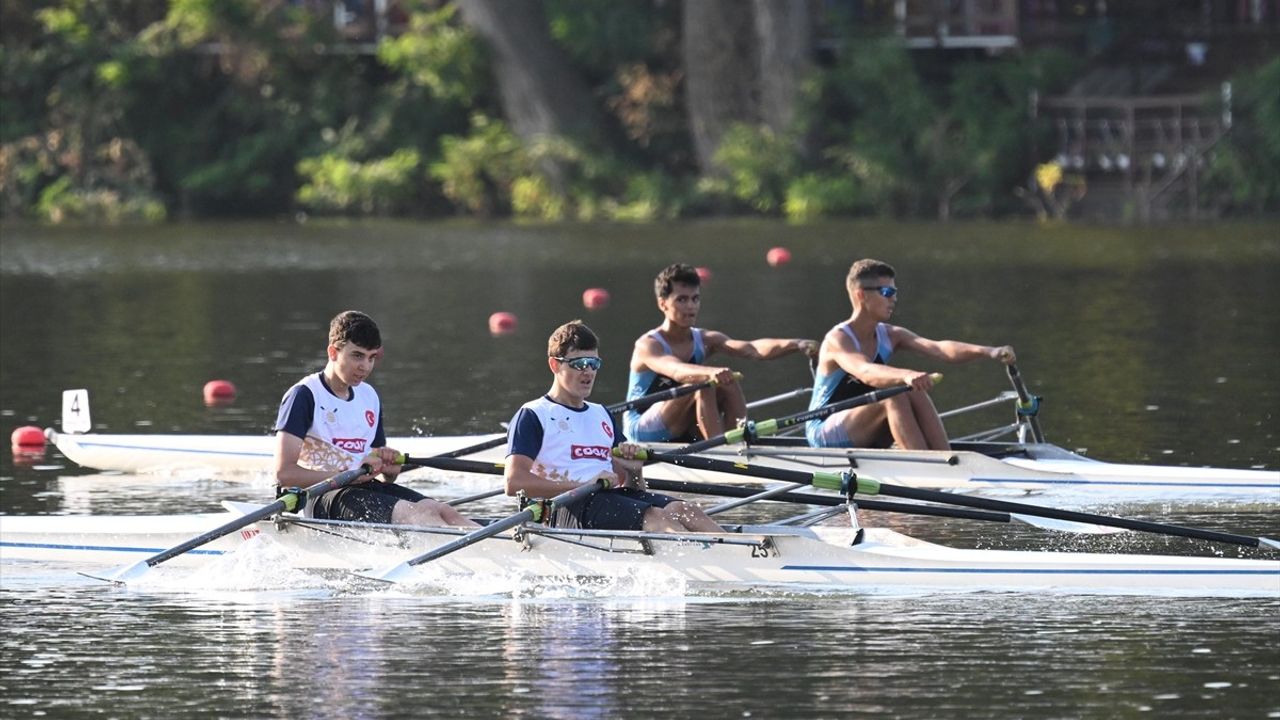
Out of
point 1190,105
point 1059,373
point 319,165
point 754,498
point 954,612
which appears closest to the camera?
point 954,612

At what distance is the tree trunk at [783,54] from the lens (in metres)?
42.6

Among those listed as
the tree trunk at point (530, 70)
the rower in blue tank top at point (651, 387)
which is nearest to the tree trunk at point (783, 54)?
the tree trunk at point (530, 70)

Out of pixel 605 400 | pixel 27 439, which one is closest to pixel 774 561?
pixel 605 400

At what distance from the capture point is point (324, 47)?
48.0 meters

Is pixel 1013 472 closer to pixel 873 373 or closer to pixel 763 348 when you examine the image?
pixel 873 373

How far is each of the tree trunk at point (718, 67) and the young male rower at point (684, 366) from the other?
1145 inches

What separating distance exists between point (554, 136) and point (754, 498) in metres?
34.2

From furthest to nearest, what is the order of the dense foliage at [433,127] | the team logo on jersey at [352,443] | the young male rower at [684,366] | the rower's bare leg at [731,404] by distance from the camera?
the dense foliage at [433,127]
the rower's bare leg at [731,404]
the young male rower at [684,366]
the team logo on jersey at [352,443]

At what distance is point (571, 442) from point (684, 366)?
12.5 ft

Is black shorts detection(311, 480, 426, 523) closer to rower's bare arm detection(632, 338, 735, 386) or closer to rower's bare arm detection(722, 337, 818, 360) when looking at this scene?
rower's bare arm detection(632, 338, 735, 386)

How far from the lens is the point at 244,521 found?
11.0 metres

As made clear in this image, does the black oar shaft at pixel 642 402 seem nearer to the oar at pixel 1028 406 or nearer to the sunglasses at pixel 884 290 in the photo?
the sunglasses at pixel 884 290

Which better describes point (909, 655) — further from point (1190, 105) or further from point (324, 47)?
point (324, 47)

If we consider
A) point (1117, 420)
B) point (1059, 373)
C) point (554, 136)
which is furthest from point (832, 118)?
point (1117, 420)
